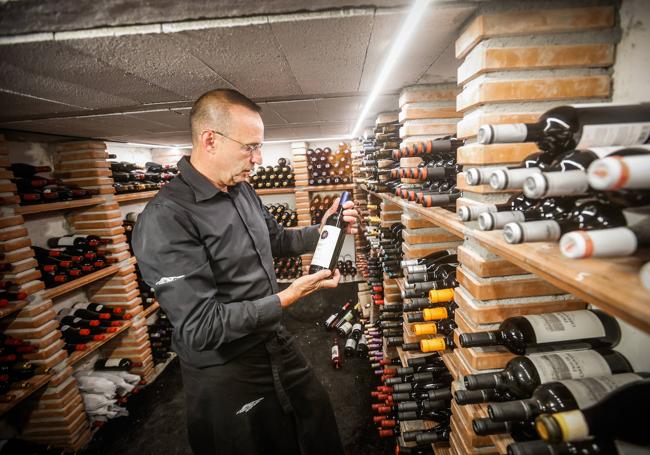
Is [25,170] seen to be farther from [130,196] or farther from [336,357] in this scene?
[336,357]

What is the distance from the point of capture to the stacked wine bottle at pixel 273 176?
558cm

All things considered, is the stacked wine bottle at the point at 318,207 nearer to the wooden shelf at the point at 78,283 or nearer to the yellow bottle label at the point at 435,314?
the wooden shelf at the point at 78,283

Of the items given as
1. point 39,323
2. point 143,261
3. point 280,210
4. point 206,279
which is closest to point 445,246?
point 206,279

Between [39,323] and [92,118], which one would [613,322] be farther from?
[39,323]

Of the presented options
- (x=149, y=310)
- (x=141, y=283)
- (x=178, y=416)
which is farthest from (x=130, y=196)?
(x=178, y=416)

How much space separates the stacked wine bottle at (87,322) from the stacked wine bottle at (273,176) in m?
3.14

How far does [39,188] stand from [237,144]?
2818mm

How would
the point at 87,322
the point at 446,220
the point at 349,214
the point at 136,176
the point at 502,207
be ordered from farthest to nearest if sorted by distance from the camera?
the point at 136,176, the point at 87,322, the point at 349,214, the point at 446,220, the point at 502,207

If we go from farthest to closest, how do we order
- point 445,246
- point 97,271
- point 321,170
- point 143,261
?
point 321,170
point 97,271
point 445,246
point 143,261

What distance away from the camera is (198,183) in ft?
5.30

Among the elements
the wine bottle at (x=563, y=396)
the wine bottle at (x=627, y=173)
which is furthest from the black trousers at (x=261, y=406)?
the wine bottle at (x=627, y=173)

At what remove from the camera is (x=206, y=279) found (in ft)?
4.73

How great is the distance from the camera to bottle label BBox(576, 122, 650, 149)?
708mm

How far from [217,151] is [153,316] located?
4113 millimetres
